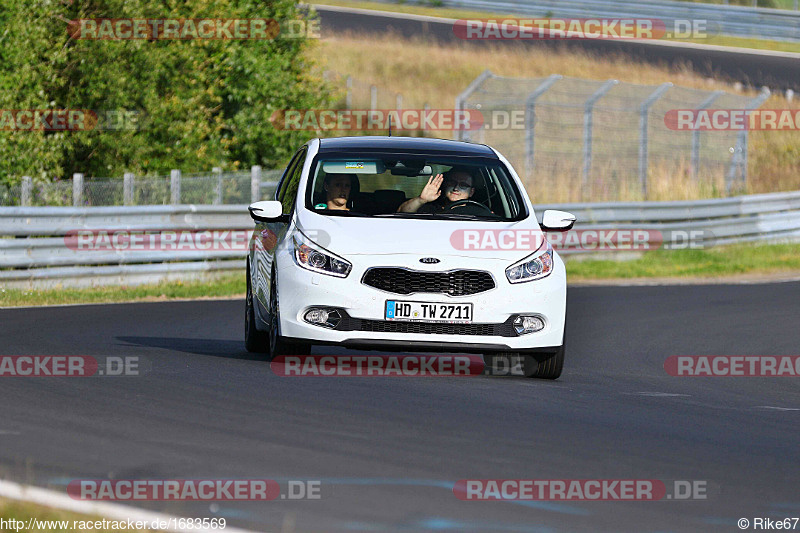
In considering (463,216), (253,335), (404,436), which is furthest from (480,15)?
(404,436)

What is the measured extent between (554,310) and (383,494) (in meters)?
4.48

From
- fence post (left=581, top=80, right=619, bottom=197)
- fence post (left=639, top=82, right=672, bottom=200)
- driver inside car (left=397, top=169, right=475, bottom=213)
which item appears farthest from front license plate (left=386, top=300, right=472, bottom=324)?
fence post (left=639, top=82, right=672, bottom=200)

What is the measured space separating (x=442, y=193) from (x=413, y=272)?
1.27 meters

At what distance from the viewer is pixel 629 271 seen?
78.5 feet

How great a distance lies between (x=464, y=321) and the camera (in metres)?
10.0

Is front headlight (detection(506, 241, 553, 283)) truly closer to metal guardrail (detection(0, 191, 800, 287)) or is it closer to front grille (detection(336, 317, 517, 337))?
front grille (detection(336, 317, 517, 337))

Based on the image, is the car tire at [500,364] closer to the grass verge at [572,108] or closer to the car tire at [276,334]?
the car tire at [276,334]

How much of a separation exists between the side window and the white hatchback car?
0.10 meters

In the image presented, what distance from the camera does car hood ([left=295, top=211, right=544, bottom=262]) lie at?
10047mm

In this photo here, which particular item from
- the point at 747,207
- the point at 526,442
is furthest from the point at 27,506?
the point at 747,207

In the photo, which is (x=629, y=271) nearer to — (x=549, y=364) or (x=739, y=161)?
(x=739, y=161)

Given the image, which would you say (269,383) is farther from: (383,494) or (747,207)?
(747,207)

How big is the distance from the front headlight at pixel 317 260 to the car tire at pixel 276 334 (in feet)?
1.12

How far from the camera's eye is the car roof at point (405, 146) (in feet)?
37.4
